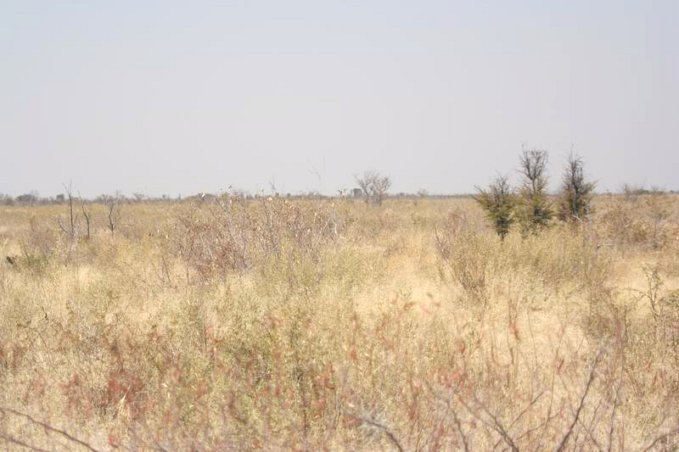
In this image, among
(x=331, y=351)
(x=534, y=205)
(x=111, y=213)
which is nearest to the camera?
(x=331, y=351)

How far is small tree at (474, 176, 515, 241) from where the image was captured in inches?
572

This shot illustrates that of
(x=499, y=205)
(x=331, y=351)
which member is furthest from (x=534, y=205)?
(x=331, y=351)

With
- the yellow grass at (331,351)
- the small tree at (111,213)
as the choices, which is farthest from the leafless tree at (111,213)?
the yellow grass at (331,351)

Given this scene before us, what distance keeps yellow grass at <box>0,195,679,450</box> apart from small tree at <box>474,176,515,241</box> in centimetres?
435

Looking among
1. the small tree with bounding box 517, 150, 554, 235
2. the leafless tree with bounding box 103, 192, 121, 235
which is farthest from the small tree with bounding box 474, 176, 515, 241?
the leafless tree with bounding box 103, 192, 121, 235

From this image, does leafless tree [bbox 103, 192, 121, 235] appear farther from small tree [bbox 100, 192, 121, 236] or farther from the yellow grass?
the yellow grass

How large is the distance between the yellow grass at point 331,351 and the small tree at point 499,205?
4.35 meters

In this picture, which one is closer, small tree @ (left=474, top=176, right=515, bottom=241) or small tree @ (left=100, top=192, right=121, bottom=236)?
small tree @ (left=474, top=176, right=515, bottom=241)

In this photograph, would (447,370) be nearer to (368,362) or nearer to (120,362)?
(368,362)

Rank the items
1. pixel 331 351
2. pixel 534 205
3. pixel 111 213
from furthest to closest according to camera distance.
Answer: pixel 111 213, pixel 534 205, pixel 331 351

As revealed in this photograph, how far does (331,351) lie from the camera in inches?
178

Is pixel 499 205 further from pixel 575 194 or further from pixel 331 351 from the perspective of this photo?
pixel 331 351

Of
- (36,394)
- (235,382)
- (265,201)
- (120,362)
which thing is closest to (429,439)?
(235,382)

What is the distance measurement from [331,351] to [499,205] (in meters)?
11.3
